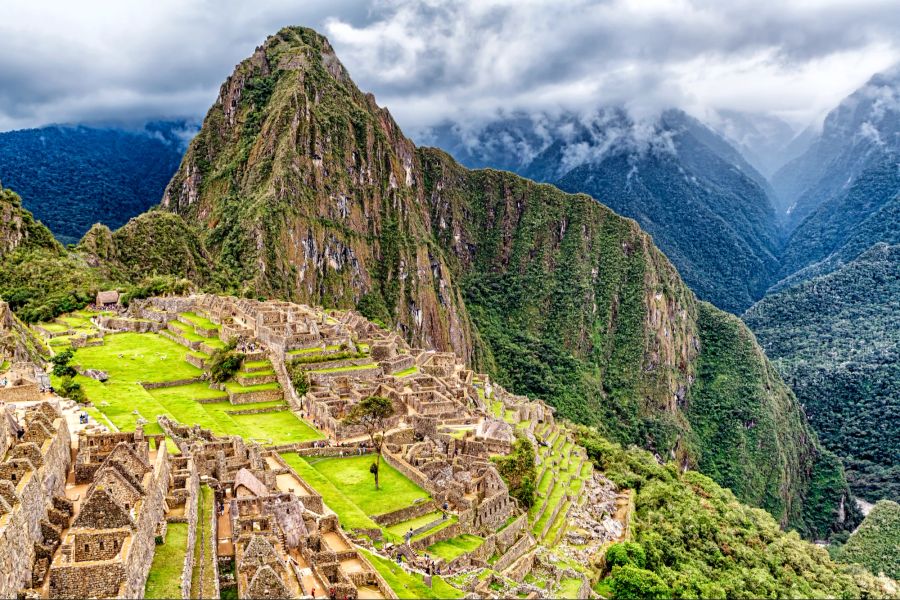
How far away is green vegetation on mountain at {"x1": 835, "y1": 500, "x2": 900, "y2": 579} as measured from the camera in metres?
70.4

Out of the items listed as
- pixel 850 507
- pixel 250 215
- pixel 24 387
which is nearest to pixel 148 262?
pixel 250 215

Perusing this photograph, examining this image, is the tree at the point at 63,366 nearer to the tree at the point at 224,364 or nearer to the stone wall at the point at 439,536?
the tree at the point at 224,364

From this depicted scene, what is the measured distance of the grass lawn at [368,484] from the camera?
111 ft

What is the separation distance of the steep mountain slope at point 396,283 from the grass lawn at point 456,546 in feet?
313

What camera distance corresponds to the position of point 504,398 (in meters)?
69.4

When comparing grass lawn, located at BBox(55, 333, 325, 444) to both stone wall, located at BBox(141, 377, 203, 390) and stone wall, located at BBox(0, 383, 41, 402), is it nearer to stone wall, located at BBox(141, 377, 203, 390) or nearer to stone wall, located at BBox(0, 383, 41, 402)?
stone wall, located at BBox(141, 377, 203, 390)

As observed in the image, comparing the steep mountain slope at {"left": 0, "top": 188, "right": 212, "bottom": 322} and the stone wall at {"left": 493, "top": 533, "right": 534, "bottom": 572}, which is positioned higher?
the steep mountain slope at {"left": 0, "top": 188, "right": 212, "bottom": 322}

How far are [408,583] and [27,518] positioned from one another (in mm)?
13023

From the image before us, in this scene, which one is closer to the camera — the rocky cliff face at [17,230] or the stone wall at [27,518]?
the stone wall at [27,518]

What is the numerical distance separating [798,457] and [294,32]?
160852 millimetres

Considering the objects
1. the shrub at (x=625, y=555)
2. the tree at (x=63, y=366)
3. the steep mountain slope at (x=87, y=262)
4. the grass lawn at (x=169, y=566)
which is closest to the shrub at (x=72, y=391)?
the tree at (x=63, y=366)

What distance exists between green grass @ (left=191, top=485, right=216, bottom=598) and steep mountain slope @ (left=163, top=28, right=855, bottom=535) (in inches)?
3945

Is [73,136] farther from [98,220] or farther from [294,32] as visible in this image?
[294,32]

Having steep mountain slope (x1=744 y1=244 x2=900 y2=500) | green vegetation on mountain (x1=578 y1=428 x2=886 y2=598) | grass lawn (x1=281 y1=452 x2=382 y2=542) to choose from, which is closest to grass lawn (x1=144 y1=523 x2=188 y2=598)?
grass lawn (x1=281 y1=452 x2=382 y2=542)
